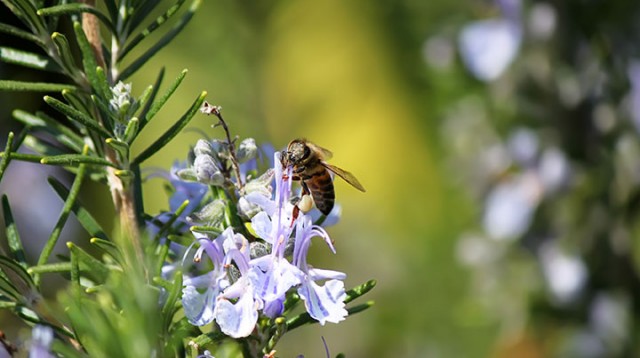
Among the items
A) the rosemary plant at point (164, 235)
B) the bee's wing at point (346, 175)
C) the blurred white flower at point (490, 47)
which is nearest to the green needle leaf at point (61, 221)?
the rosemary plant at point (164, 235)

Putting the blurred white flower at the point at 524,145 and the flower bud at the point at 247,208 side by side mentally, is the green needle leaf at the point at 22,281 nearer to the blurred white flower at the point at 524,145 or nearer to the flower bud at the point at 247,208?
the flower bud at the point at 247,208

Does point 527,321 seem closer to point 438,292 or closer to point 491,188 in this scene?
point 491,188

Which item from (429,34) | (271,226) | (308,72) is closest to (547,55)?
(429,34)

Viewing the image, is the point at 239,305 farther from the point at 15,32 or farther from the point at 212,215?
the point at 15,32

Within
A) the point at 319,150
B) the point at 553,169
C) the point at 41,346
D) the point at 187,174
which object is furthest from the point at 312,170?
the point at 553,169

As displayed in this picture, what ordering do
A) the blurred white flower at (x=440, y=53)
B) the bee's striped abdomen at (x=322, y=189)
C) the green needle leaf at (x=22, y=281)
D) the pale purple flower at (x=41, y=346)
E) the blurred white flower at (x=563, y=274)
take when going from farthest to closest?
the blurred white flower at (x=440, y=53) → the blurred white flower at (x=563, y=274) → the bee's striped abdomen at (x=322, y=189) → the green needle leaf at (x=22, y=281) → the pale purple flower at (x=41, y=346)

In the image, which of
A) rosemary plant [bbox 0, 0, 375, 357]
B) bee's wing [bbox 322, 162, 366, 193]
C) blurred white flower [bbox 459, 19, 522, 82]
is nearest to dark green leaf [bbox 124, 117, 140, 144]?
rosemary plant [bbox 0, 0, 375, 357]
